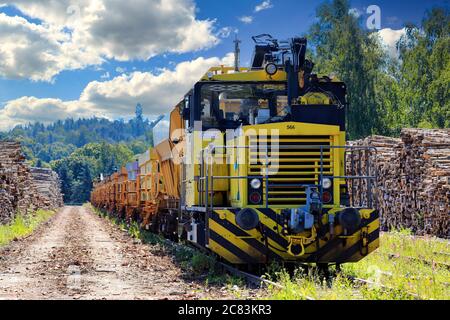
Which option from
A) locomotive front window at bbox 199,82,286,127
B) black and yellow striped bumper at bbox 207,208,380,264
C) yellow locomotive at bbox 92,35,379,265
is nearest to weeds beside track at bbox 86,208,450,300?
black and yellow striped bumper at bbox 207,208,380,264

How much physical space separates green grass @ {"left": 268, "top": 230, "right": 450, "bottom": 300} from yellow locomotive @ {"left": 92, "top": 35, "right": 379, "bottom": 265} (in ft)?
1.92

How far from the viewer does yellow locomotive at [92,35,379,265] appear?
9.32 meters

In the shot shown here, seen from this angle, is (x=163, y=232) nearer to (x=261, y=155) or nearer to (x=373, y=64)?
(x=261, y=155)

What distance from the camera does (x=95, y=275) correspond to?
418 inches

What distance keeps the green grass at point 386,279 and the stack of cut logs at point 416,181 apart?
335cm

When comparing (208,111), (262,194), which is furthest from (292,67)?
(262,194)

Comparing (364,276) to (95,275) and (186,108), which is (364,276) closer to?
(186,108)

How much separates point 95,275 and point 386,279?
478 cm

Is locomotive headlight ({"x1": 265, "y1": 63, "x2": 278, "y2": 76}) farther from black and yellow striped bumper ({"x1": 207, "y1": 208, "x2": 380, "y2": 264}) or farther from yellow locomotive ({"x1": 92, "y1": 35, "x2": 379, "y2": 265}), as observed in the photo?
black and yellow striped bumper ({"x1": 207, "y1": 208, "x2": 380, "y2": 264})

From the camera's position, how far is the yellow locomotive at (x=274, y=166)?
932 centimetres

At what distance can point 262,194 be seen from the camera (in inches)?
380

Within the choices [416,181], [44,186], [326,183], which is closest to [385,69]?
[416,181]

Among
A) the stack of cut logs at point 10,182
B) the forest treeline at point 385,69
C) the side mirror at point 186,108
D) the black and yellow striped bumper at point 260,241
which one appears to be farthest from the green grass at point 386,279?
the forest treeline at point 385,69

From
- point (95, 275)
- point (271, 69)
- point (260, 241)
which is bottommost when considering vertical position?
point (95, 275)
